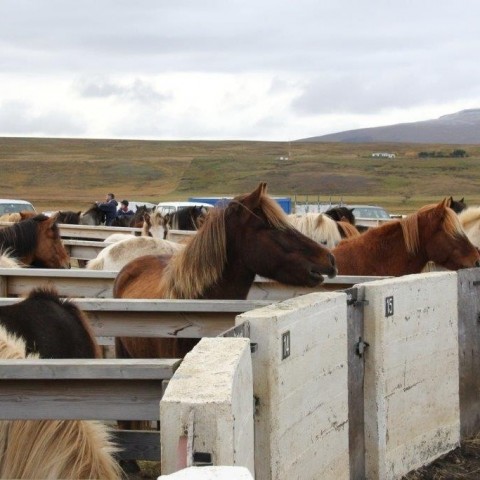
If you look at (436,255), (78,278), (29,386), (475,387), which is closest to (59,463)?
(29,386)

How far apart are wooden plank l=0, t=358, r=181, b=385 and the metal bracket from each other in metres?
2.82

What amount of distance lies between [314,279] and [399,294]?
669 millimetres

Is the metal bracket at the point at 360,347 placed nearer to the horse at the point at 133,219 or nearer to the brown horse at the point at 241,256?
the brown horse at the point at 241,256

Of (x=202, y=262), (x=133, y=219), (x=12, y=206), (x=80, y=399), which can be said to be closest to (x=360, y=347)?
(x=202, y=262)

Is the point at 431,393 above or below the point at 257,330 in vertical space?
below

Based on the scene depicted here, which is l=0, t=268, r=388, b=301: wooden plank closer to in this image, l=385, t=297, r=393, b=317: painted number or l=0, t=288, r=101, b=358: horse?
l=385, t=297, r=393, b=317: painted number

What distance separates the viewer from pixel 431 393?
23.9 ft

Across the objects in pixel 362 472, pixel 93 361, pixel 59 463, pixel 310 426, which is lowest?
pixel 362 472

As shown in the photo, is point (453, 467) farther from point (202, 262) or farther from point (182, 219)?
point (182, 219)

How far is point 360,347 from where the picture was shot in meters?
6.34

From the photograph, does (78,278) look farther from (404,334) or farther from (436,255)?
(436,255)

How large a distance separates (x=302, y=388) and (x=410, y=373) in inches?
80.6

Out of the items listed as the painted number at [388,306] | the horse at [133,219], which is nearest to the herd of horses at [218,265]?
the painted number at [388,306]

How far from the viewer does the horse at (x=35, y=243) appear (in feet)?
43.2
